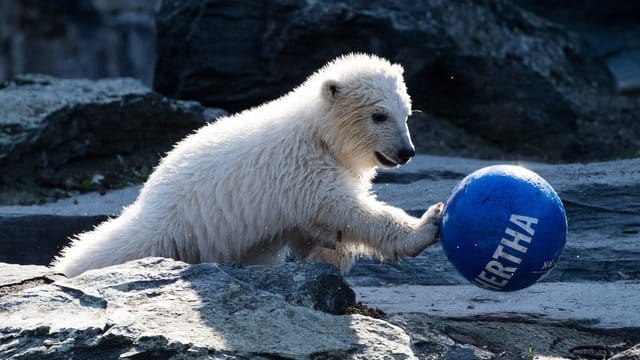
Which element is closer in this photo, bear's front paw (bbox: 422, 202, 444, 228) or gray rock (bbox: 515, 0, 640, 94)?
bear's front paw (bbox: 422, 202, 444, 228)

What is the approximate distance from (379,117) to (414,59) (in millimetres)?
5703

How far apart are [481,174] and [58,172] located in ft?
19.7

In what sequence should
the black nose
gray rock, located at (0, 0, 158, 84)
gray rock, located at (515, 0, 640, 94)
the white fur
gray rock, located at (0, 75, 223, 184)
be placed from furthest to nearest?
gray rock, located at (0, 0, 158, 84) → gray rock, located at (515, 0, 640, 94) → gray rock, located at (0, 75, 223, 184) → the black nose → the white fur

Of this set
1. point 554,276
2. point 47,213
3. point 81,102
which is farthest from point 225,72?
point 554,276

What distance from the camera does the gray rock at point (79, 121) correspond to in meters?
9.91

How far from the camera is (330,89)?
19.4 ft

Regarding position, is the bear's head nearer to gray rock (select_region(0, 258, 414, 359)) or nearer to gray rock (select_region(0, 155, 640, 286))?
gray rock (select_region(0, 155, 640, 286))

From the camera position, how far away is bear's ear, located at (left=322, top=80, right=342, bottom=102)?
591 cm

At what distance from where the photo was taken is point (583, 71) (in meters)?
13.8

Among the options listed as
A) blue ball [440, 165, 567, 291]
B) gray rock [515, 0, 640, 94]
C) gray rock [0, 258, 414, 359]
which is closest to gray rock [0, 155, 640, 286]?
blue ball [440, 165, 567, 291]

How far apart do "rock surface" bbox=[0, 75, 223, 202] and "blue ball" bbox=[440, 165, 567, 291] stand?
5675 mm

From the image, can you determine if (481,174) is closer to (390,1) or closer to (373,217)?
(373,217)

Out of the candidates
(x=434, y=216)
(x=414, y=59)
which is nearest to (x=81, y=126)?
(x=414, y=59)

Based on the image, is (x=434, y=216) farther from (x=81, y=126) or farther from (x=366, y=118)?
(x=81, y=126)
